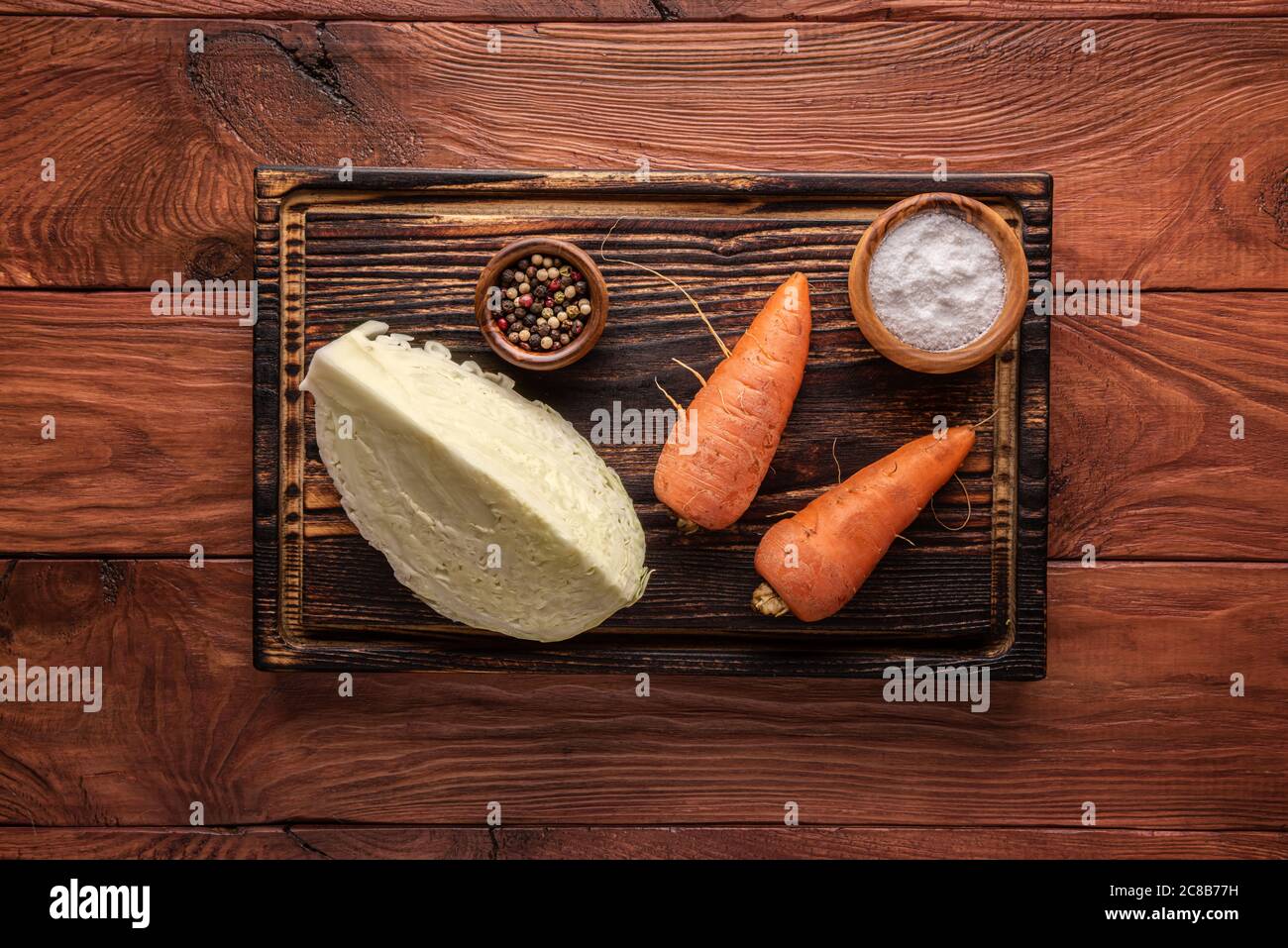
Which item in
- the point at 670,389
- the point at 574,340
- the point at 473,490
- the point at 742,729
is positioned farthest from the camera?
the point at 742,729

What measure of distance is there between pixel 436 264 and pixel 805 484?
1024 mm

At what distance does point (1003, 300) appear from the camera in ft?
6.00

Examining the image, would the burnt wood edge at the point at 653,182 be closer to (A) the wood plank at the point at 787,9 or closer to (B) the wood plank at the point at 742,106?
(B) the wood plank at the point at 742,106

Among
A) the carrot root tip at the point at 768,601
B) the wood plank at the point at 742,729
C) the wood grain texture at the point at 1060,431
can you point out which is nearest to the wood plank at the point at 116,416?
the wood grain texture at the point at 1060,431

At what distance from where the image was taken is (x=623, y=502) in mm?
1958

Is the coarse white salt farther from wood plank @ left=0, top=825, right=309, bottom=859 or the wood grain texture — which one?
wood plank @ left=0, top=825, right=309, bottom=859

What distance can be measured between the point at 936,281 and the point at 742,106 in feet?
2.24

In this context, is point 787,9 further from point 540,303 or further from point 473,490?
point 473,490

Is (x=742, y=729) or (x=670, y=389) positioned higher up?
(x=670, y=389)

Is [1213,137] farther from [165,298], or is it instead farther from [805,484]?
[165,298]

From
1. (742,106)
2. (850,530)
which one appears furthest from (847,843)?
(742,106)

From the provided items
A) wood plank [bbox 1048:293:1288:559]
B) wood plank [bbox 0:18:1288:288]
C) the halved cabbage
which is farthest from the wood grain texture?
the halved cabbage

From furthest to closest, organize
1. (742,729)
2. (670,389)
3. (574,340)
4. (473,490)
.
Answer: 1. (742,729)
2. (670,389)
3. (574,340)
4. (473,490)

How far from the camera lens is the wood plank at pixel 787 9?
2082mm
